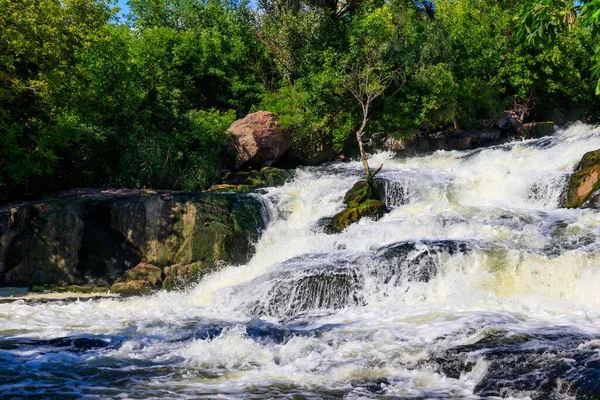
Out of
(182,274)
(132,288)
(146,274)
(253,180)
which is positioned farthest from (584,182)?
(132,288)

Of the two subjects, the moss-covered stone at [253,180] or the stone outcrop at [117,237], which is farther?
the moss-covered stone at [253,180]

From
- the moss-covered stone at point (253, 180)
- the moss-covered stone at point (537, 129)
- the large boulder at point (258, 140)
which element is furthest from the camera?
the moss-covered stone at point (537, 129)

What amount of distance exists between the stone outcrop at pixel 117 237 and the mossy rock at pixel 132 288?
120 mm

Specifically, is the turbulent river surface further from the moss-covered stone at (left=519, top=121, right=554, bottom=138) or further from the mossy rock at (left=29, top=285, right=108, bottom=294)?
the moss-covered stone at (left=519, top=121, right=554, bottom=138)

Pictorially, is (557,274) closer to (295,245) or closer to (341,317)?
(341,317)

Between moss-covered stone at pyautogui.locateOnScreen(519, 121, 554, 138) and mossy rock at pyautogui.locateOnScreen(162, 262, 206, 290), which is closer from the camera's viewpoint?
mossy rock at pyautogui.locateOnScreen(162, 262, 206, 290)

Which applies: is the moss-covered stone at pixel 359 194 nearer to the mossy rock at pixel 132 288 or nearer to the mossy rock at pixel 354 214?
the mossy rock at pixel 354 214

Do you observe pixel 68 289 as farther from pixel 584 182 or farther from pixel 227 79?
pixel 227 79

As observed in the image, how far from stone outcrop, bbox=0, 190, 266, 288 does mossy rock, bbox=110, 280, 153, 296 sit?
0.39 ft

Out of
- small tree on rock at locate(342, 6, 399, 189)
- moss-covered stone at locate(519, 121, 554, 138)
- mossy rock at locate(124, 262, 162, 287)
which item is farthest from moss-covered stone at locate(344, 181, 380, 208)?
moss-covered stone at locate(519, 121, 554, 138)

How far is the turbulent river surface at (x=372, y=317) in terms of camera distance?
6.15 metres

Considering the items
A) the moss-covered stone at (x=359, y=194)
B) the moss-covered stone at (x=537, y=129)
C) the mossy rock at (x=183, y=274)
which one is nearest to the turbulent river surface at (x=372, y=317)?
the mossy rock at (x=183, y=274)

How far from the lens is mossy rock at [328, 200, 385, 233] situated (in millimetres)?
14500

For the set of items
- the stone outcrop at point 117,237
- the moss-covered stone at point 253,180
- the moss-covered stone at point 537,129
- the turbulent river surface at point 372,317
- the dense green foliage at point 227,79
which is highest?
the dense green foliage at point 227,79
